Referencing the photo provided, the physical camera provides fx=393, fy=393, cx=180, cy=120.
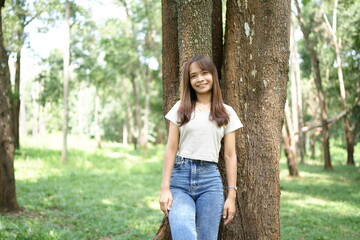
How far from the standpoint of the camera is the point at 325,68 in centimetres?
3053

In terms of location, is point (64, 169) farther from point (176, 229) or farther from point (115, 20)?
point (176, 229)

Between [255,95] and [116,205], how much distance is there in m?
6.35

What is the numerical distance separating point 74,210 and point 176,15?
574 cm

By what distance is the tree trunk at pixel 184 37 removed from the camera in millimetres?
3709

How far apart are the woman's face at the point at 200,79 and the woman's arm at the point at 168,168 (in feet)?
1.30

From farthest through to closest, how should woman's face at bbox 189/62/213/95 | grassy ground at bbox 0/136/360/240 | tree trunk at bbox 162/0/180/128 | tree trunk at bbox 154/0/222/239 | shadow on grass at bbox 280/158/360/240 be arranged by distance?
shadow on grass at bbox 280/158/360/240
grassy ground at bbox 0/136/360/240
tree trunk at bbox 162/0/180/128
tree trunk at bbox 154/0/222/239
woman's face at bbox 189/62/213/95

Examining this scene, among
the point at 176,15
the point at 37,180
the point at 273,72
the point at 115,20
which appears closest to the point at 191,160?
the point at 273,72

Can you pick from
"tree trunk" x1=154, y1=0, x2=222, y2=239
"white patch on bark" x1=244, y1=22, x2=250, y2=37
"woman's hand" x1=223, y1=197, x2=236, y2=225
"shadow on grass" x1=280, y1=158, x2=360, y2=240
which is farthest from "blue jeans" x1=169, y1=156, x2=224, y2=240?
"shadow on grass" x1=280, y1=158, x2=360, y2=240

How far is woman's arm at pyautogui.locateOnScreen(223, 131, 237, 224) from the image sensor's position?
134 inches

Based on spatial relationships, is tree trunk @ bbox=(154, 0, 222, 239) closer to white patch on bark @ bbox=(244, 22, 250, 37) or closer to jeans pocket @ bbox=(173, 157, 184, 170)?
white patch on bark @ bbox=(244, 22, 250, 37)

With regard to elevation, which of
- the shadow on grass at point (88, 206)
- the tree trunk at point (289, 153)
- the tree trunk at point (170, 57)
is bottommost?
the shadow on grass at point (88, 206)

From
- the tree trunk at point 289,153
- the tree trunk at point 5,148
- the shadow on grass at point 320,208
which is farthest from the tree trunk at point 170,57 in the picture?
the tree trunk at point 289,153

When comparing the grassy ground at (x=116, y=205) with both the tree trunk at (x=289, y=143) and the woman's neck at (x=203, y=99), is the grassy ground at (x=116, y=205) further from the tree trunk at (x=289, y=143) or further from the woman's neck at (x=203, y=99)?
the woman's neck at (x=203, y=99)

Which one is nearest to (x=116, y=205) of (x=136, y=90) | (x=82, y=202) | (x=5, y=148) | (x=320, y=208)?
(x=82, y=202)
